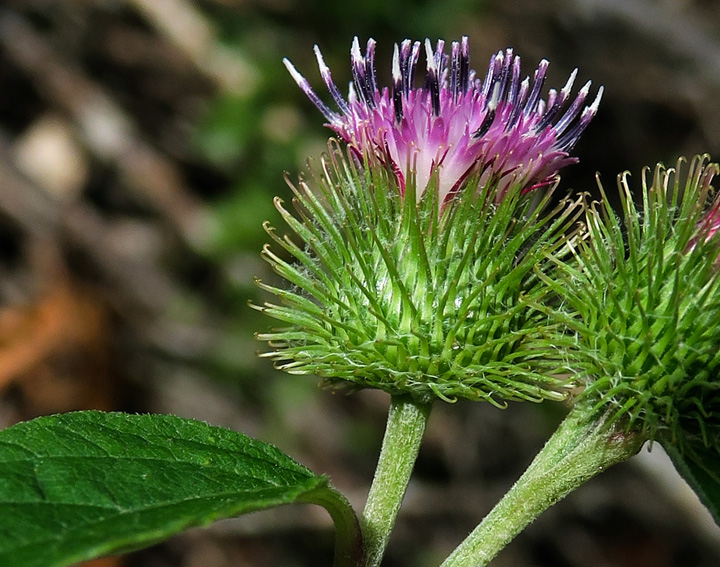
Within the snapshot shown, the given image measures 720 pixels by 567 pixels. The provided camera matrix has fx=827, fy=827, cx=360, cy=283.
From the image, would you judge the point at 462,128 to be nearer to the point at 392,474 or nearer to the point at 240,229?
the point at 392,474

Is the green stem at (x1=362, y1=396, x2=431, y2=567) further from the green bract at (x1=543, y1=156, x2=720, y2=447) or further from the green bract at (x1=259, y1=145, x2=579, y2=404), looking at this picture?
the green bract at (x1=543, y1=156, x2=720, y2=447)

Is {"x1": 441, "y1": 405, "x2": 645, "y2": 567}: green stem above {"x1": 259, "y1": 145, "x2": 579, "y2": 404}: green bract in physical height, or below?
below

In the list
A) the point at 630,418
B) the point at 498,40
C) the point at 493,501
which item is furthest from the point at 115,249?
the point at 630,418

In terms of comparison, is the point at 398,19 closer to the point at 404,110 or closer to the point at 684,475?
the point at 404,110

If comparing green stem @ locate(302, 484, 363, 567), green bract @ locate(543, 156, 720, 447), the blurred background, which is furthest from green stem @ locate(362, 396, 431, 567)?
the blurred background

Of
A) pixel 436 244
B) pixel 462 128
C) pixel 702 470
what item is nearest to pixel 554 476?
pixel 702 470

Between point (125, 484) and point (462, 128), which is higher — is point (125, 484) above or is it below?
below
